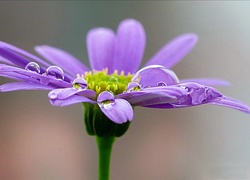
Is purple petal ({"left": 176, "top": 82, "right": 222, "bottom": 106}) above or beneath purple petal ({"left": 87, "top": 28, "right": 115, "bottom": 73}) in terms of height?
beneath

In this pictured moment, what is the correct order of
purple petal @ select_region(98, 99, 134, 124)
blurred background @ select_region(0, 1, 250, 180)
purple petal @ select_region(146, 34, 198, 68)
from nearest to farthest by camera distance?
1. purple petal @ select_region(98, 99, 134, 124)
2. purple petal @ select_region(146, 34, 198, 68)
3. blurred background @ select_region(0, 1, 250, 180)

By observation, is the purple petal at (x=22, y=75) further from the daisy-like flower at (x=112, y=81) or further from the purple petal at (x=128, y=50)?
the purple petal at (x=128, y=50)

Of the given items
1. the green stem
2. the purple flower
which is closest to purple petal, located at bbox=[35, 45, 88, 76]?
the purple flower

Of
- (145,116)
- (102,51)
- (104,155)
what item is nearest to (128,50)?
(102,51)

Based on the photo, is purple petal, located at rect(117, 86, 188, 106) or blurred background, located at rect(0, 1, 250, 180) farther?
blurred background, located at rect(0, 1, 250, 180)

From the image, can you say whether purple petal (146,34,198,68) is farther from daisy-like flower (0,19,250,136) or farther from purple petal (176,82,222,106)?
purple petal (176,82,222,106)

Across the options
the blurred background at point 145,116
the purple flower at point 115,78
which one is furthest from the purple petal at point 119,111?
the blurred background at point 145,116

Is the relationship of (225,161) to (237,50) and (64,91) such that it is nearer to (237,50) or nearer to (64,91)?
(64,91)

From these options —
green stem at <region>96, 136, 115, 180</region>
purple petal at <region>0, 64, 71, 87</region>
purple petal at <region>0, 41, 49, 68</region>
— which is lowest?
green stem at <region>96, 136, 115, 180</region>
